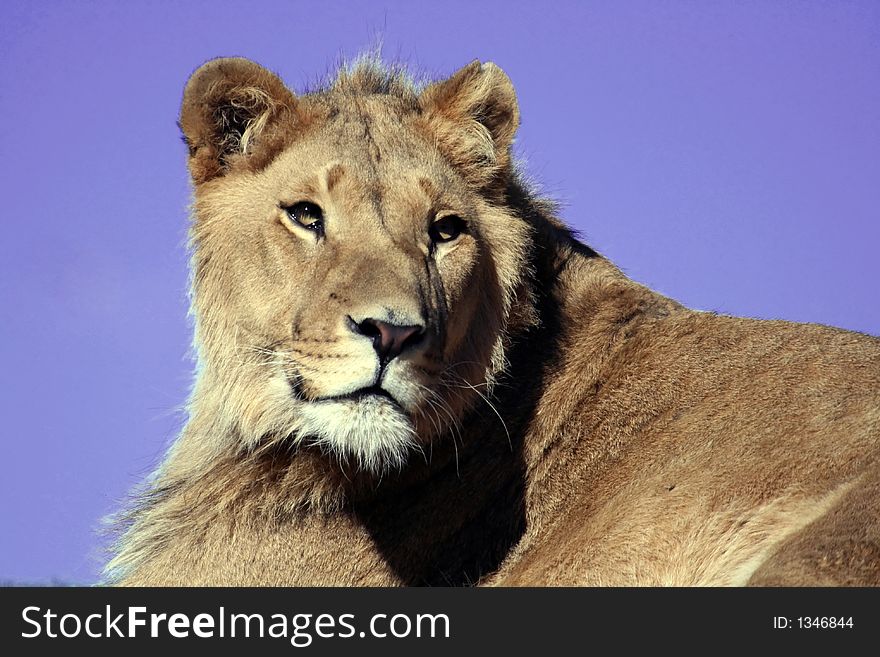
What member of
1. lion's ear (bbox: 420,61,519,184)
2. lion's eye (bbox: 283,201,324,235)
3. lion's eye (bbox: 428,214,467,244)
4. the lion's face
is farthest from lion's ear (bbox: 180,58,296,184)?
lion's eye (bbox: 428,214,467,244)

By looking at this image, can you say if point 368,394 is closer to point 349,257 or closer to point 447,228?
point 349,257

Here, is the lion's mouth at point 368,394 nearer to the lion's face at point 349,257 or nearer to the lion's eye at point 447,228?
the lion's face at point 349,257

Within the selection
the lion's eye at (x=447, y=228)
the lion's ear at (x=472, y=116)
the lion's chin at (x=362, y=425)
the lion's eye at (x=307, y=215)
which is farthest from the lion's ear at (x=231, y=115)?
the lion's chin at (x=362, y=425)

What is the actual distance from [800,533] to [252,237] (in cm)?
352

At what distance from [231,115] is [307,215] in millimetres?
922

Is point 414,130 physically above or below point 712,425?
above

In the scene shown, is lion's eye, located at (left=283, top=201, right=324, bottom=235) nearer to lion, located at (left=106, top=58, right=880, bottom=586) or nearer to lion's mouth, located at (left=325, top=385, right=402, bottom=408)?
lion, located at (left=106, top=58, right=880, bottom=586)

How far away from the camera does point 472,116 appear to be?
26.5 ft

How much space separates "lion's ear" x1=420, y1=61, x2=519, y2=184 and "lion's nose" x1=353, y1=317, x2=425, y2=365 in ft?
6.29

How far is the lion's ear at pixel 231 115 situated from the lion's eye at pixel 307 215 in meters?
0.54
